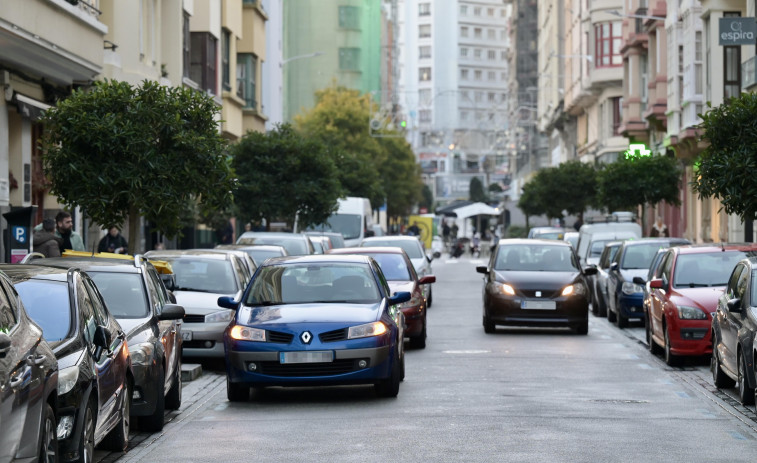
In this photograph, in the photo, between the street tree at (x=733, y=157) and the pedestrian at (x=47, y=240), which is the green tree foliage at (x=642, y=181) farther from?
the pedestrian at (x=47, y=240)

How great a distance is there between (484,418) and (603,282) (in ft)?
56.4

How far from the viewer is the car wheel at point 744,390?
551 inches

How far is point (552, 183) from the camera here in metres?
71.6

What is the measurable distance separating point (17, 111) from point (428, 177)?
17286cm

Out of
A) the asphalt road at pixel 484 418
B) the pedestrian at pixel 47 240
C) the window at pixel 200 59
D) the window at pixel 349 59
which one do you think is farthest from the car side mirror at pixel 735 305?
the window at pixel 349 59

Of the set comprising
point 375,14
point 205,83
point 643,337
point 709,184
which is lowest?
point 643,337

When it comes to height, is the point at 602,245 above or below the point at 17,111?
below

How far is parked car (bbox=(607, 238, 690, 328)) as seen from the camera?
86.7ft

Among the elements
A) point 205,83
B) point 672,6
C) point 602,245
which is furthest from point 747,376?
point 672,6

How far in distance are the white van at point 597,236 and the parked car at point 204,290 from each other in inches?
635

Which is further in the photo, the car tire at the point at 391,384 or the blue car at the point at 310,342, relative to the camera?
the car tire at the point at 391,384

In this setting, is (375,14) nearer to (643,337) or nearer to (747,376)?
(643,337)

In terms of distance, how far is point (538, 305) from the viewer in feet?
81.8

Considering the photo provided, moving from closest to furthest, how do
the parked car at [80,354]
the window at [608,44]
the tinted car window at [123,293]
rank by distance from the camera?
the parked car at [80,354] < the tinted car window at [123,293] < the window at [608,44]
